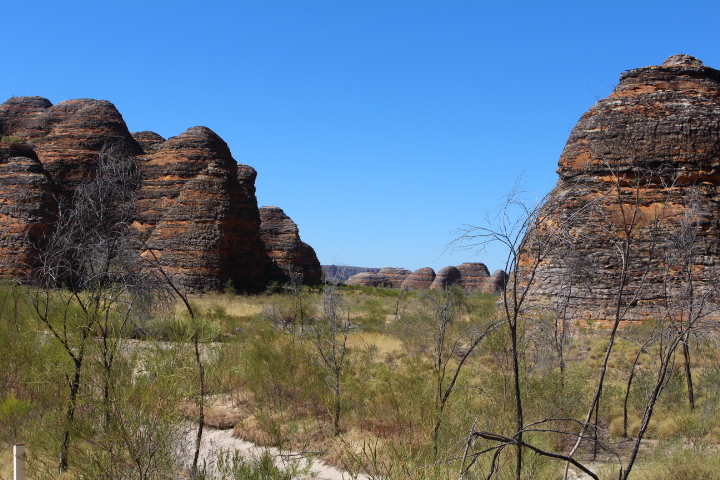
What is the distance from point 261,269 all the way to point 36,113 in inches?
920

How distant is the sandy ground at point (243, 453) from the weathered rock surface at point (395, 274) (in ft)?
194

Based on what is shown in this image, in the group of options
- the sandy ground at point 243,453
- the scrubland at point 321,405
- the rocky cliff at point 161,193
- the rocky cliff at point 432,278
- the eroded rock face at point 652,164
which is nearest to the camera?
the scrubland at point 321,405

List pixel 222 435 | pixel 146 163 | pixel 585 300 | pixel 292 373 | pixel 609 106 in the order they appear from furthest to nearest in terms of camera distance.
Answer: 1. pixel 146 163
2. pixel 609 106
3. pixel 585 300
4. pixel 292 373
5. pixel 222 435

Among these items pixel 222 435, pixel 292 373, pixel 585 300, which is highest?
pixel 585 300

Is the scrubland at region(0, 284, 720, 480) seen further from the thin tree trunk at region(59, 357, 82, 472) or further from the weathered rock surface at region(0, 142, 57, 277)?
the weathered rock surface at region(0, 142, 57, 277)

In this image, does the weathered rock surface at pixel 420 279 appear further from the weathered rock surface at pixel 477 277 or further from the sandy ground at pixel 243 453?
the sandy ground at pixel 243 453

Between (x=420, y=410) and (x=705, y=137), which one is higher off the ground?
(x=705, y=137)

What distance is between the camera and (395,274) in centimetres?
7044

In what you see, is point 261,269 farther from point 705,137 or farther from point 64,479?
point 64,479

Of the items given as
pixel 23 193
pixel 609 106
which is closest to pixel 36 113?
pixel 23 193

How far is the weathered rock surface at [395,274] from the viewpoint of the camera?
6847cm

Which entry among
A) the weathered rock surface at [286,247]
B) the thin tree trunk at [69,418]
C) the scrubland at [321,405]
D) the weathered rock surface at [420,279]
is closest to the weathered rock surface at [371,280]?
the weathered rock surface at [420,279]

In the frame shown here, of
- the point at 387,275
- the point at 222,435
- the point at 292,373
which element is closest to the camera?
the point at 222,435

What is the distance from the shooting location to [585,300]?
15.8 meters
